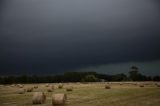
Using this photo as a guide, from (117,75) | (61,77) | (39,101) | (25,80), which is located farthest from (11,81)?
(39,101)

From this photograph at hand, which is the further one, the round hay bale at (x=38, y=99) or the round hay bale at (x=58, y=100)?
the round hay bale at (x=38, y=99)

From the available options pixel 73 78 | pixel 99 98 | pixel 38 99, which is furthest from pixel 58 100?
pixel 73 78

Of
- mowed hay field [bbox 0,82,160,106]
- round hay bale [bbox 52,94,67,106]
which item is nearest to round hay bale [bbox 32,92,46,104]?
mowed hay field [bbox 0,82,160,106]

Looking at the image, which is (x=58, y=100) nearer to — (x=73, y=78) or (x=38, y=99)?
(x=38, y=99)

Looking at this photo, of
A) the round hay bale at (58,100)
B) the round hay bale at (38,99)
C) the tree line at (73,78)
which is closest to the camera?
the round hay bale at (58,100)

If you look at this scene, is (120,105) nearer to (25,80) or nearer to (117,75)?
(25,80)

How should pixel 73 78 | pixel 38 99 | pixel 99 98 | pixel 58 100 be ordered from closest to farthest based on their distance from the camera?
pixel 58 100 < pixel 38 99 < pixel 99 98 < pixel 73 78

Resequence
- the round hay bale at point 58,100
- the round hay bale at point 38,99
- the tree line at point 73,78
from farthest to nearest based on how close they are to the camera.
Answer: the tree line at point 73,78 < the round hay bale at point 38,99 < the round hay bale at point 58,100

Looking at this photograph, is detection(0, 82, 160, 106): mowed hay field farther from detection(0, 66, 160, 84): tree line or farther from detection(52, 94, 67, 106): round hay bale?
detection(0, 66, 160, 84): tree line

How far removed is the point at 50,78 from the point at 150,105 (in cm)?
7832

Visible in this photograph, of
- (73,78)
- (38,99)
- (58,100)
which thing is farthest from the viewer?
(73,78)

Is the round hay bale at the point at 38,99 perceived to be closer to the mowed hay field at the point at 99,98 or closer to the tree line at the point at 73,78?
the mowed hay field at the point at 99,98

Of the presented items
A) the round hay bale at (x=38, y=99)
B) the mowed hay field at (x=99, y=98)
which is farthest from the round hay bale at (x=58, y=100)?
the round hay bale at (x=38, y=99)

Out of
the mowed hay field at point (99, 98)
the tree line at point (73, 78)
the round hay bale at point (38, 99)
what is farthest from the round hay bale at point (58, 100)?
the tree line at point (73, 78)
